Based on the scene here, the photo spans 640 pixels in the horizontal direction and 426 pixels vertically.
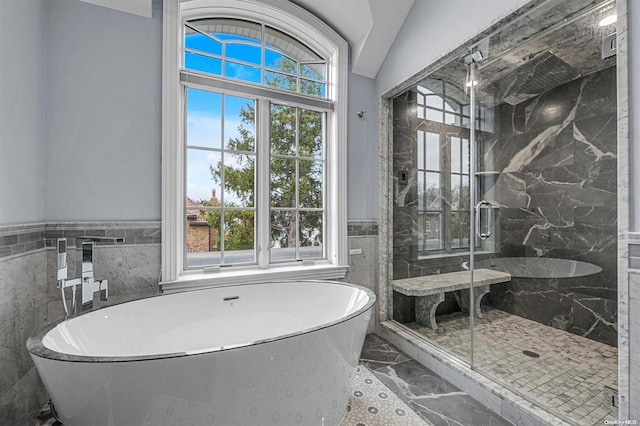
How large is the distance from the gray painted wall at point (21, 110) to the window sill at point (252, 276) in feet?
2.91

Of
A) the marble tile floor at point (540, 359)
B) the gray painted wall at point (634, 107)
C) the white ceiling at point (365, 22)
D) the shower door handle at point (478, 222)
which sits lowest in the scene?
the marble tile floor at point (540, 359)

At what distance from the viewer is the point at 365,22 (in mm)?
2564

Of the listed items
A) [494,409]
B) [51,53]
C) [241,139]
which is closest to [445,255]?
[494,409]

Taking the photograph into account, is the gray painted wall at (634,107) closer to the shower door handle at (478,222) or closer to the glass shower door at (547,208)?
the glass shower door at (547,208)

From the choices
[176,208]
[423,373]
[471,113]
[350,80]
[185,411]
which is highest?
[350,80]

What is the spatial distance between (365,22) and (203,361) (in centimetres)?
277

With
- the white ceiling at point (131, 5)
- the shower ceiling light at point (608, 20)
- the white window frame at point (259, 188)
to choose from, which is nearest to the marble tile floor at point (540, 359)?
the white window frame at point (259, 188)

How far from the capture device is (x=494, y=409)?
67.8 inches

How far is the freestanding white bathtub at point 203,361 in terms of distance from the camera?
104 cm

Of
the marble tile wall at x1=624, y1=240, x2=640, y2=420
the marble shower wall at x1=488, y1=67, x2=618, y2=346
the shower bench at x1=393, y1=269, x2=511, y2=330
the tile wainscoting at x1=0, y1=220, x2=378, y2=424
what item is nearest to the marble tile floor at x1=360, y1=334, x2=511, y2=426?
the shower bench at x1=393, y1=269, x2=511, y2=330

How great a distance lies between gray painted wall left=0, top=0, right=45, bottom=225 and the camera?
142 centimetres

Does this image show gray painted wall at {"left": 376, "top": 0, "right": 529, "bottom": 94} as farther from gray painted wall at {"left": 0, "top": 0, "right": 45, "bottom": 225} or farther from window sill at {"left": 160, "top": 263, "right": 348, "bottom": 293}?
gray painted wall at {"left": 0, "top": 0, "right": 45, "bottom": 225}

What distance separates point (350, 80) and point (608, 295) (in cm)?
270

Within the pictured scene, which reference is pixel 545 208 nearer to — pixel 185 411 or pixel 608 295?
pixel 608 295
